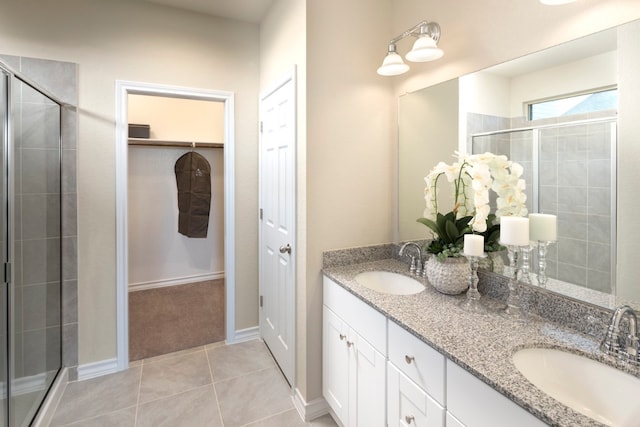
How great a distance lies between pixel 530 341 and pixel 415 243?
888 millimetres

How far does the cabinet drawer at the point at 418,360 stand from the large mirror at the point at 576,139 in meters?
0.58

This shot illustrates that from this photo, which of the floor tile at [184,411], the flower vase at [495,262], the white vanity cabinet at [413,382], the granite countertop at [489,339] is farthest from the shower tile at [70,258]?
the flower vase at [495,262]

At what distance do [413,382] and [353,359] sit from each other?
1.46ft

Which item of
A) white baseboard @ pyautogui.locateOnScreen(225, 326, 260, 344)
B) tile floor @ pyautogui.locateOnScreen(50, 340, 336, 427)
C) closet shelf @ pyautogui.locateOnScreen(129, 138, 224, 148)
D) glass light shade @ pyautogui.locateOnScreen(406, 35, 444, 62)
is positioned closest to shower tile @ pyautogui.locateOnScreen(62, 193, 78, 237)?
tile floor @ pyautogui.locateOnScreen(50, 340, 336, 427)

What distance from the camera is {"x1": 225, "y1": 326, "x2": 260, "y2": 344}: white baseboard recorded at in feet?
9.02

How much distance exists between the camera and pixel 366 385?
1480 millimetres

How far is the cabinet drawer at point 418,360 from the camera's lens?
106 cm

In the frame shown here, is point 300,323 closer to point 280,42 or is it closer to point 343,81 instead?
point 343,81

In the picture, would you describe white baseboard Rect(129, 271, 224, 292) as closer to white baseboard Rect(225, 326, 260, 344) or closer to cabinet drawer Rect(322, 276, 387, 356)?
white baseboard Rect(225, 326, 260, 344)

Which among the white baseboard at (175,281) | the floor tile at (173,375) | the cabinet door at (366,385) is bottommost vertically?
the floor tile at (173,375)

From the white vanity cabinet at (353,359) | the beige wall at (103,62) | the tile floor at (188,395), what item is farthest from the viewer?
the beige wall at (103,62)

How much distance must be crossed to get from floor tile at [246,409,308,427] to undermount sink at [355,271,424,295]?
2.93 feet

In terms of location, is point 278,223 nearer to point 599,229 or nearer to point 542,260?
point 542,260

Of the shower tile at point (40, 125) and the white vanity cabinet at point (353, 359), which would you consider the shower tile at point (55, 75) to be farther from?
the white vanity cabinet at point (353, 359)
